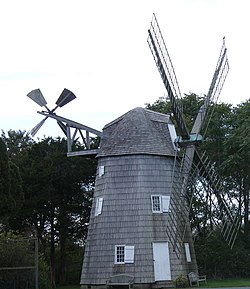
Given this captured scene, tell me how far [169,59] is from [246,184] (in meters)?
15.9

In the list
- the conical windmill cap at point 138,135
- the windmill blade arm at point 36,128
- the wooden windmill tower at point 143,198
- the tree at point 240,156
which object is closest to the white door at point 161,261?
the wooden windmill tower at point 143,198

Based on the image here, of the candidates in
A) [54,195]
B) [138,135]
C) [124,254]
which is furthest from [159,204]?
[54,195]

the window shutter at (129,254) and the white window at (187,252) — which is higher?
the white window at (187,252)

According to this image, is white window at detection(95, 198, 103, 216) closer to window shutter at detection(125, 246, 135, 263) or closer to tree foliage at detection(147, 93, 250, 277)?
window shutter at detection(125, 246, 135, 263)

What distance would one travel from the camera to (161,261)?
102 feet

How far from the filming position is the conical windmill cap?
32906mm

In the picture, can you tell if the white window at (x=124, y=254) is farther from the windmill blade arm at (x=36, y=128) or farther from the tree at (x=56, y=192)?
the tree at (x=56, y=192)

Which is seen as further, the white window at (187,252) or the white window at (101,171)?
the white window at (101,171)

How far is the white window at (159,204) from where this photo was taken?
31958mm

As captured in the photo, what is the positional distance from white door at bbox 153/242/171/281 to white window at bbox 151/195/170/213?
5.64 ft

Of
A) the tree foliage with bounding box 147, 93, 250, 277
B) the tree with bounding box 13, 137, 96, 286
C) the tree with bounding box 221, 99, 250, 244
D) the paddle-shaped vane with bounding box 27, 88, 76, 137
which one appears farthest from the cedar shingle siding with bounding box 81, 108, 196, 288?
the tree with bounding box 221, 99, 250, 244

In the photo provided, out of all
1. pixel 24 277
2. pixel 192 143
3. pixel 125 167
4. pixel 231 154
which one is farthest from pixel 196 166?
pixel 24 277

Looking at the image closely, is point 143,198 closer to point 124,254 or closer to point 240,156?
point 124,254

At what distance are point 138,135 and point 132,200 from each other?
3600 millimetres
